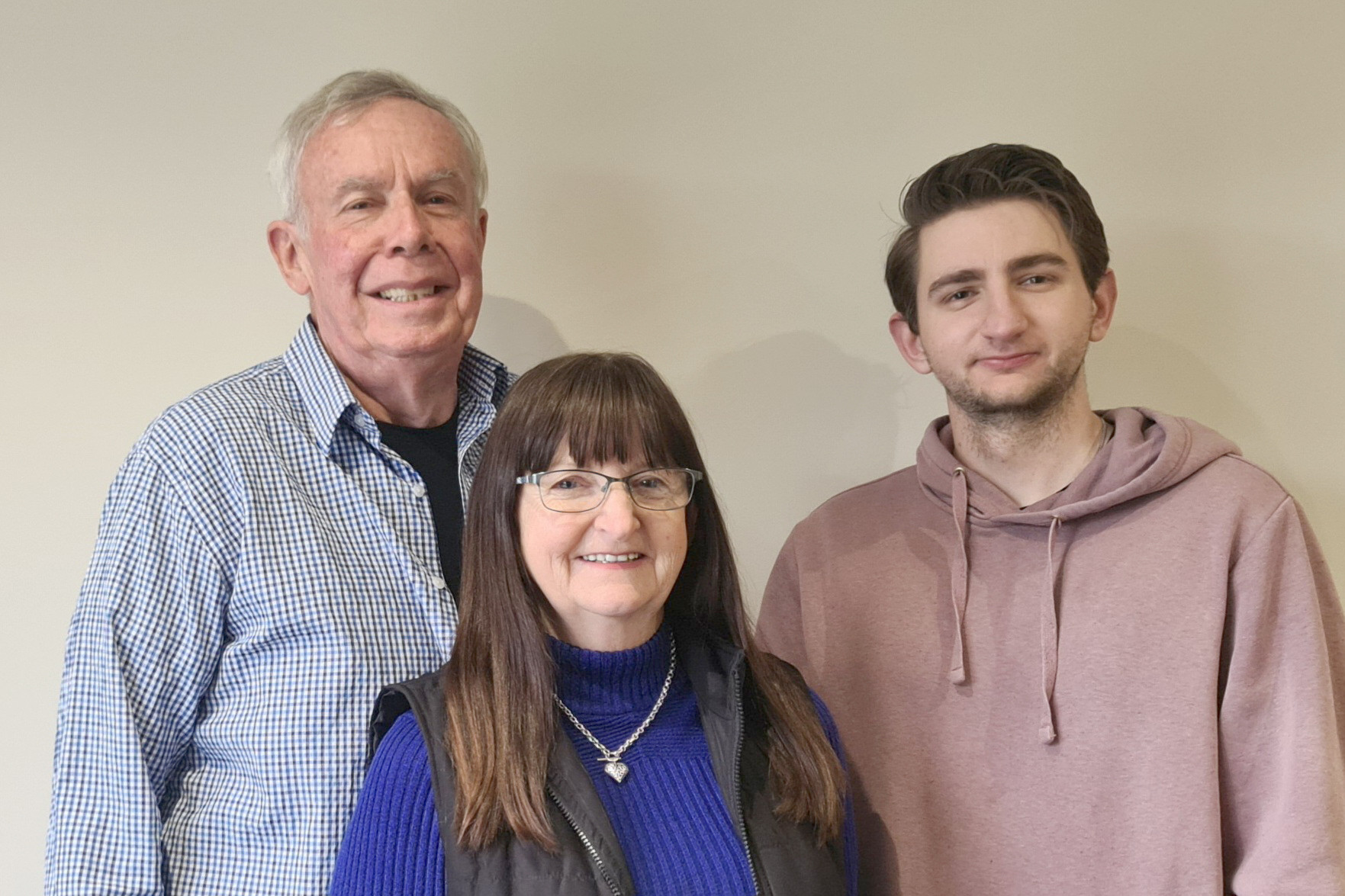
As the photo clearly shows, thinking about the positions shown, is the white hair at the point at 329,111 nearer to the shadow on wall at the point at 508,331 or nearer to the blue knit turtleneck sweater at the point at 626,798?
the shadow on wall at the point at 508,331

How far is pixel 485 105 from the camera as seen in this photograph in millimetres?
2312

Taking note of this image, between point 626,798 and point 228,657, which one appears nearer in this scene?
point 626,798

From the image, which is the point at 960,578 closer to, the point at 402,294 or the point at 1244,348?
the point at 1244,348

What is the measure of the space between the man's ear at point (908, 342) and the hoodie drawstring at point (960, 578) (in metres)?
0.21

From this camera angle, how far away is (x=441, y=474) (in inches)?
70.9

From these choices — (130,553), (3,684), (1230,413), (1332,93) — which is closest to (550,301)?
(130,553)

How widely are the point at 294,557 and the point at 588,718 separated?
0.47 metres

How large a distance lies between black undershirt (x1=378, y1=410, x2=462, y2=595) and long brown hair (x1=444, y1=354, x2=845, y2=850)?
22 centimetres

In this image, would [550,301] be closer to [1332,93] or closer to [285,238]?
[285,238]

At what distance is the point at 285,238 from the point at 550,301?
2.06ft

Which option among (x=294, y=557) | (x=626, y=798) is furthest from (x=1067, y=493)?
(x=294, y=557)

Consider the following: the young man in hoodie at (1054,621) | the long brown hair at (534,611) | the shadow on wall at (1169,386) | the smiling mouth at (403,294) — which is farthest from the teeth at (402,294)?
the shadow on wall at (1169,386)

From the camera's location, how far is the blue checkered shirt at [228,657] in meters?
1.52

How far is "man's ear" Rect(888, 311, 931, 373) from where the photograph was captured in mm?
2061
